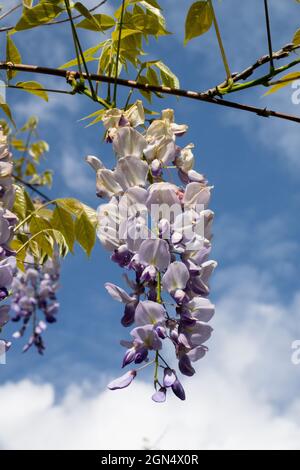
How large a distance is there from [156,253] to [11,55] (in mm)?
817

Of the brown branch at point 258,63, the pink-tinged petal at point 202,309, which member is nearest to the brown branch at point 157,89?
the brown branch at point 258,63

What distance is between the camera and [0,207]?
1.35m

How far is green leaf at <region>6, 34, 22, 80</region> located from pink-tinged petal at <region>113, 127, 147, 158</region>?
51cm

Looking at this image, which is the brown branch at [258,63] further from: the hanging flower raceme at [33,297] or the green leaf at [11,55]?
the hanging flower raceme at [33,297]

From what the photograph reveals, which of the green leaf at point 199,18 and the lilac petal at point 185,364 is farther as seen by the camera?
the green leaf at point 199,18

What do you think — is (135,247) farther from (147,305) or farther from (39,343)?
(39,343)

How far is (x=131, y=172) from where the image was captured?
1.30m

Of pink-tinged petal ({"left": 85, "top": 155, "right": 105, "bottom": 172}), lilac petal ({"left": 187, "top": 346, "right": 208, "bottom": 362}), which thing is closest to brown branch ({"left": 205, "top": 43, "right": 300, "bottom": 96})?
pink-tinged petal ({"left": 85, "top": 155, "right": 105, "bottom": 172})

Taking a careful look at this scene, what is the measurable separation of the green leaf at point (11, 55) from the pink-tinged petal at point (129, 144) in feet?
1.69

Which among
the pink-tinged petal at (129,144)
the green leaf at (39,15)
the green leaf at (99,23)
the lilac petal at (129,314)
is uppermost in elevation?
the green leaf at (39,15)

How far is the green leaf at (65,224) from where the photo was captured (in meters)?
1.71

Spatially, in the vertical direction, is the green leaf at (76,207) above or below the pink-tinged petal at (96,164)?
below

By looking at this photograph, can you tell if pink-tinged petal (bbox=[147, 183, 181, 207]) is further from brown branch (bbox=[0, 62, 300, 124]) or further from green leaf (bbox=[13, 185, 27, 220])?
green leaf (bbox=[13, 185, 27, 220])
